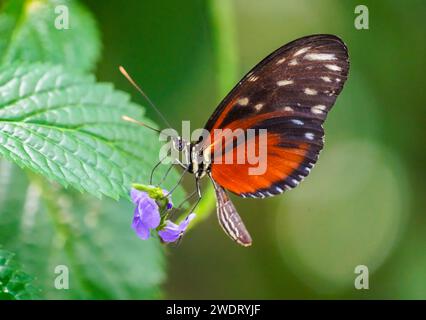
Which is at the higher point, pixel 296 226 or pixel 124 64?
pixel 124 64

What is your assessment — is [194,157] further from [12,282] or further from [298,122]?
[12,282]

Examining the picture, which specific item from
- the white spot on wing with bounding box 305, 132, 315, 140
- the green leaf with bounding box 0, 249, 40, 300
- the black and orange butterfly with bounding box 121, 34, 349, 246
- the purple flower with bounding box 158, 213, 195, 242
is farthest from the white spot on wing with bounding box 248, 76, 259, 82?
the green leaf with bounding box 0, 249, 40, 300

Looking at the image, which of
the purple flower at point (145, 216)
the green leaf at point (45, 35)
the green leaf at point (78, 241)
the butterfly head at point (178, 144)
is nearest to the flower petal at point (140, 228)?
the purple flower at point (145, 216)

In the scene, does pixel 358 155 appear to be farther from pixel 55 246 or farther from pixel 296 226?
pixel 55 246

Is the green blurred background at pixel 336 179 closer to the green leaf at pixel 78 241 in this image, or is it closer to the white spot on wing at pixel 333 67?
the green leaf at pixel 78 241

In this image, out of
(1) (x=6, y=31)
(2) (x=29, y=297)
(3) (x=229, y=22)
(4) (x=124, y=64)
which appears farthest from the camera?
(4) (x=124, y=64)

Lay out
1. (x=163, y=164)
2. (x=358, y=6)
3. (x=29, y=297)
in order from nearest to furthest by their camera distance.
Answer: (x=29, y=297)
(x=163, y=164)
(x=358, y=6)

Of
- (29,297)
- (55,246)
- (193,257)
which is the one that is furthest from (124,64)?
(29,297)
